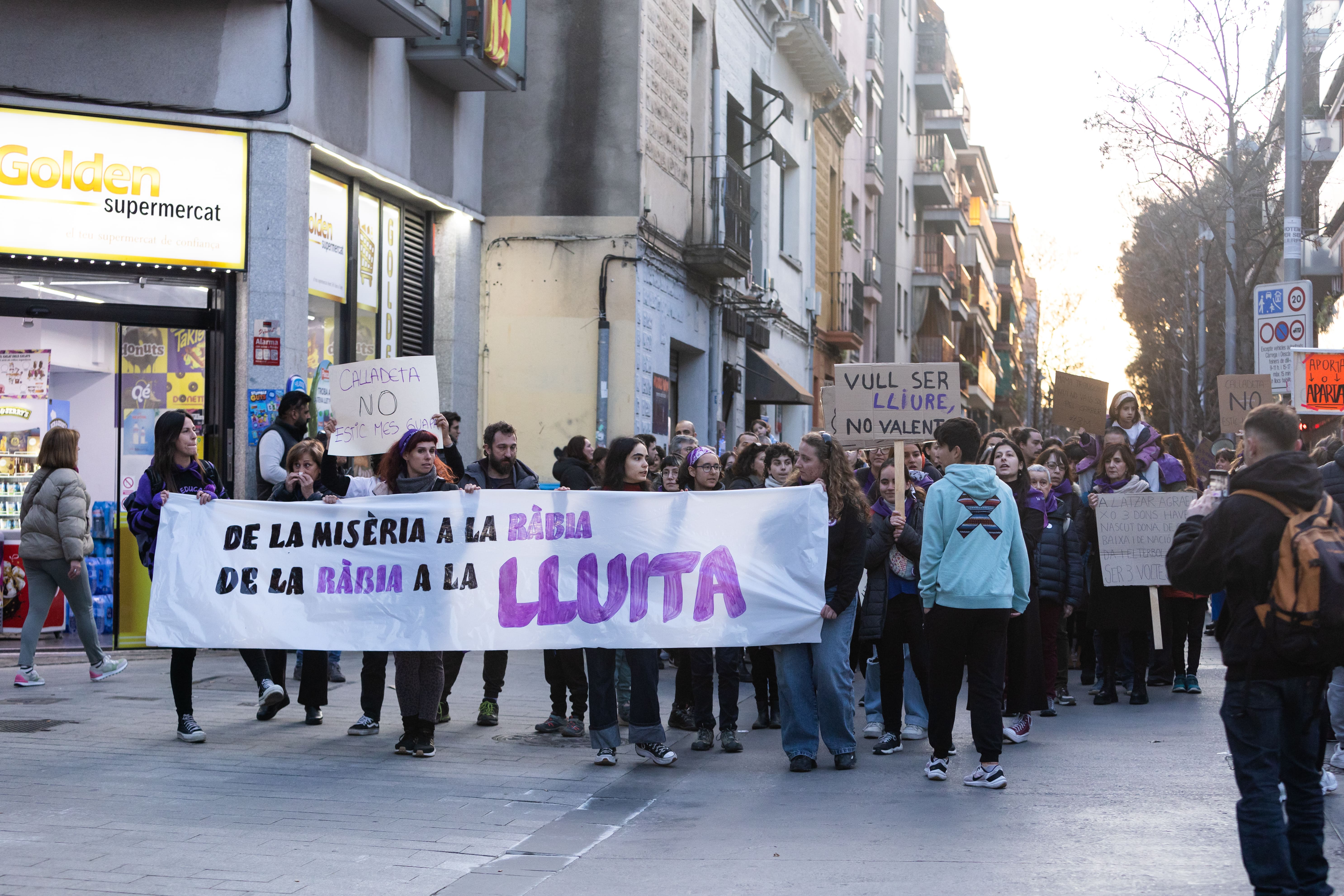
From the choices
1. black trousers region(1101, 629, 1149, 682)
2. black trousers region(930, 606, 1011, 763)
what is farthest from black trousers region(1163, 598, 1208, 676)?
black trousers region(930, 606, 1011, 763)

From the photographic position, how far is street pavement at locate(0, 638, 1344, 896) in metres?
5.91

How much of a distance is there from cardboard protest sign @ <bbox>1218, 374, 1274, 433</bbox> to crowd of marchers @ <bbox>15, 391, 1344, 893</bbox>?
1.74 metres

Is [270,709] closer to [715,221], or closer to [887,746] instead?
[887,746]

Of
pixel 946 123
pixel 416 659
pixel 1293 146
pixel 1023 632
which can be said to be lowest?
pixel 416 659

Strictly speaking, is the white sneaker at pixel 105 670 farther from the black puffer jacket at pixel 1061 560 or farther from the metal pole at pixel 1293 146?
the metal pole at pixel 1293 146

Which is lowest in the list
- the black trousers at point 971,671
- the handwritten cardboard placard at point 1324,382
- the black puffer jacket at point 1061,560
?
the black trousers at point 971,671

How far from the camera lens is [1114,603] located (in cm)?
1147

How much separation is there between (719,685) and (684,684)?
76 centimetres

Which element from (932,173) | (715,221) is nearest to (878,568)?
(715,221)

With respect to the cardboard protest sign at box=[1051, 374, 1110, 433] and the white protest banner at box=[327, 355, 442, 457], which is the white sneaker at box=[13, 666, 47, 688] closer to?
the white protest banner at box=[327, 355, 442, 457]

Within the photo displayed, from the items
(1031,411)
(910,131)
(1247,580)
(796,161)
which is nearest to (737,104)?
(796,161)

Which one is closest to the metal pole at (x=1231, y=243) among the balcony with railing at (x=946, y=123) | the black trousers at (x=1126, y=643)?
the black trousers at (x=1126, y=643)

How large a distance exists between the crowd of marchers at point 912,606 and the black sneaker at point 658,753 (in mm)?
19

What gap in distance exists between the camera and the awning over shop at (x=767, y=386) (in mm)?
27062
